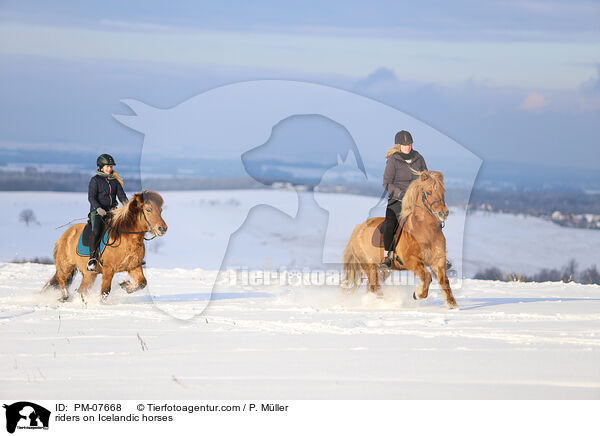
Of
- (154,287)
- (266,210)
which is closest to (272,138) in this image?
(266,210)

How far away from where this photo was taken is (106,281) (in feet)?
31.6

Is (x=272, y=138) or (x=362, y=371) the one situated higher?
(x=272, y=138)

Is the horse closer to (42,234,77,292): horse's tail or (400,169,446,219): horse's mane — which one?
(400,169,446,219): horse's mane

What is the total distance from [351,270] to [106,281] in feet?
10.6

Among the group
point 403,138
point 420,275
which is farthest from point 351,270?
point 403,138

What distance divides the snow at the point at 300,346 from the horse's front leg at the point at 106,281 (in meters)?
0.16

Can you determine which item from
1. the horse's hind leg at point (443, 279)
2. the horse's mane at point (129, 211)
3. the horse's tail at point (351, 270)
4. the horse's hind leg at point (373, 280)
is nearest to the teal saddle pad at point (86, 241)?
the horse's mane at point (129, 211)

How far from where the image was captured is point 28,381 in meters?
5.54

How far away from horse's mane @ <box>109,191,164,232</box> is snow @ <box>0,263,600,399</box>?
99 centimetres

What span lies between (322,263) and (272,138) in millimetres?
2809

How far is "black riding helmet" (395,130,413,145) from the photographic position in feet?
30.6

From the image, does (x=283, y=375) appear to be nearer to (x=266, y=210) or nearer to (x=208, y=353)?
(x=208, y=353)

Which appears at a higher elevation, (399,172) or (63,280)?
(399,172)

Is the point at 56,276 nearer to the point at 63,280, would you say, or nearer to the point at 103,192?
the point at 63,280
